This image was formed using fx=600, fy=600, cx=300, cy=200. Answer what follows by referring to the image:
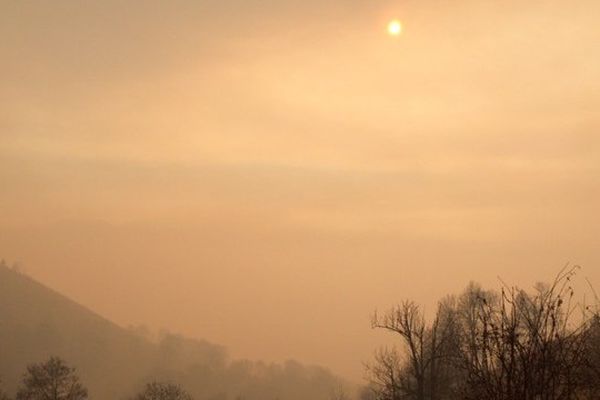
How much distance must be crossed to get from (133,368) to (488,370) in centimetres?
19922

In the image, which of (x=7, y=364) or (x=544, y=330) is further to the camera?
(x=7, y=364)

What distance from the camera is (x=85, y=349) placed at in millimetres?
195375

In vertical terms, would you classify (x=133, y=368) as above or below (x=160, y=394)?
above

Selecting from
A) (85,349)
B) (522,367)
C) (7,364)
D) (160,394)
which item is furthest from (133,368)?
(522,367)

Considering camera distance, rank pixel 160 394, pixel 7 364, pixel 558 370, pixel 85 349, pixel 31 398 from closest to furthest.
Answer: pixel 558 370 < pixel 31 398 < pixel 160 394 < pixel 7 364 < pixel 85 349

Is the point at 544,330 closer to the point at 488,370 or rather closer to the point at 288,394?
the point at 488,370

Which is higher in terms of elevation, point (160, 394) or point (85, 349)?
point (85, 349)

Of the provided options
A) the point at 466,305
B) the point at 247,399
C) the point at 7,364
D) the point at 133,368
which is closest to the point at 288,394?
the point at 247,399

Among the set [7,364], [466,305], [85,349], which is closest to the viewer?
[466,305]

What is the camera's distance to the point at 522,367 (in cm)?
825

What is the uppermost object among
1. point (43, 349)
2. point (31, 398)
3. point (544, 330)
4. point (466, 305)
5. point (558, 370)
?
point (43, 349)

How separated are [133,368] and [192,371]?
76.1 ft

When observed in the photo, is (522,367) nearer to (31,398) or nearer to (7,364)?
(31,398)

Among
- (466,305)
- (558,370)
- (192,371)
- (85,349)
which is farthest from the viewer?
(85,349)
